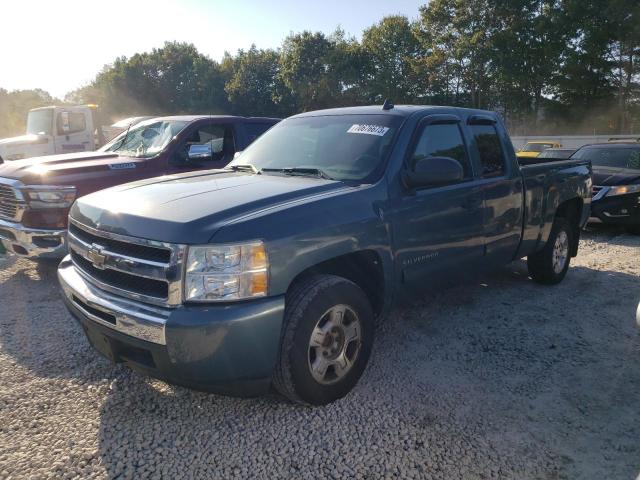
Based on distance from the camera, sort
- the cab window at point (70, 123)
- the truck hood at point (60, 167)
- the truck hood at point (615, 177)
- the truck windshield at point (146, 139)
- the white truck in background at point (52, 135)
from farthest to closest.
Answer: the cab window at point (70, 123) < the white truck in background at point (52, 135) < the truck hood at point (615, 177) < the truck windshield at point (146, 139) < the truck hood at point (60, 167)

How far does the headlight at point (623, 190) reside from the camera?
853cm

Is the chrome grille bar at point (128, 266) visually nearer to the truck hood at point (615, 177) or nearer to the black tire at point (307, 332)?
the black tire at point (307, 332)

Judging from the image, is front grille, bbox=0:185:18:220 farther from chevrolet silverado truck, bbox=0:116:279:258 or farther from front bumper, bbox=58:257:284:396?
front bumper, bbox=58:257:284:396

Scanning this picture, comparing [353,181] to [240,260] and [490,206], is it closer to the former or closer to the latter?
[240,260]

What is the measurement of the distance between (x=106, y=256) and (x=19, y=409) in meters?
1.16

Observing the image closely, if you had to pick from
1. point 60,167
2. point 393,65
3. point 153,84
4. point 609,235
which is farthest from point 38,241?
point 153,84

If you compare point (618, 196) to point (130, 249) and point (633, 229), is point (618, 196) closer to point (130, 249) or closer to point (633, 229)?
A: point (633, 229)

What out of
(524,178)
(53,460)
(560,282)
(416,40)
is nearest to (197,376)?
(53,460)

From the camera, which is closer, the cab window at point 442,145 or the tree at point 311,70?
the cab window at point 442,145

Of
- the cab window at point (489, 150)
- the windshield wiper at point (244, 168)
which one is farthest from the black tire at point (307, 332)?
the cab window at point (489, 150)

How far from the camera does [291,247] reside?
276 cm

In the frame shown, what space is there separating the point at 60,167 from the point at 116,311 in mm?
3611

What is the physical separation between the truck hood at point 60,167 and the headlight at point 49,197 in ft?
0.24

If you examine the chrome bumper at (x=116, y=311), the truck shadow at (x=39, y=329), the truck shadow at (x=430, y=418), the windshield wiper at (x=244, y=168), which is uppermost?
the windshield wiper at (x=244, y=168)
